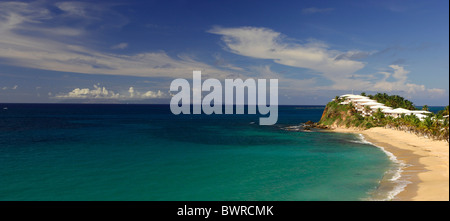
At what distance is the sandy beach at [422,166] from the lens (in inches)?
848

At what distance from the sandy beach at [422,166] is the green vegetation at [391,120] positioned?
75.3 inches

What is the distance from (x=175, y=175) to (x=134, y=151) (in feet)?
59.8

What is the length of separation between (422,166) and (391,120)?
145ft

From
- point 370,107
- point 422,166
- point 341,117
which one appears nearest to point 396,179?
point 422,166

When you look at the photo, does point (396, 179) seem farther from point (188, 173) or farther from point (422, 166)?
point (188, 173)

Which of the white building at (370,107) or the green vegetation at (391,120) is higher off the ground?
the white building at (370,107)

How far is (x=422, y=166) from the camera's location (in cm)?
3150

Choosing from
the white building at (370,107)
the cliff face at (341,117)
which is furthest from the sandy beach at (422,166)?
the cliff face at (341,117)

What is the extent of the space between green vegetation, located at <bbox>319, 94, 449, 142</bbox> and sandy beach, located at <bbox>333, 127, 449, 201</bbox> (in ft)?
6.28

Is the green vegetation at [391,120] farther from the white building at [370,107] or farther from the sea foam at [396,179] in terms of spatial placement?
the sea foam at [396,179]
